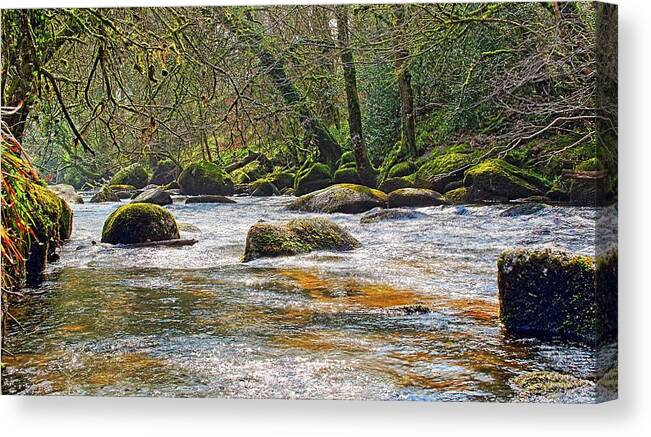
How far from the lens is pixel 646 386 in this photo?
6043 millimetres

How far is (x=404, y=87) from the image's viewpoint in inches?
254

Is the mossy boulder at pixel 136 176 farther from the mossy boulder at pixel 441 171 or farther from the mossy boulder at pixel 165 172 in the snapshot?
the mossy boulder at pixel 441 171

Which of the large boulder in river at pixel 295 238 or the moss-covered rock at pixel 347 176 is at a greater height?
the moss-covered rock at pixel 347 176

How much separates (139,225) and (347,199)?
1.40 metres

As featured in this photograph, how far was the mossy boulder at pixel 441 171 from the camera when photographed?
6.38 m

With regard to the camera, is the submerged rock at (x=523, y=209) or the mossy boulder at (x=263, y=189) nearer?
the submerged rock at (x=523, y=209)

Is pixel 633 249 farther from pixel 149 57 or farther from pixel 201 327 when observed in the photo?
pixel 149 57

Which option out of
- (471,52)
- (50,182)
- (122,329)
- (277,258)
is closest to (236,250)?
(277,258)

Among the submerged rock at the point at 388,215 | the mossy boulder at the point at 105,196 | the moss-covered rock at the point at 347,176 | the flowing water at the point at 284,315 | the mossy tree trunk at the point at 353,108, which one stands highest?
the mossy tree trunk at the point at 353,108

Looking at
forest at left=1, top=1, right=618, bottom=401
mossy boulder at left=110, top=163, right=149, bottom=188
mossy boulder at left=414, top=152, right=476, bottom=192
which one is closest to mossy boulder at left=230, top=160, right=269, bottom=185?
forest at left=1, top=1, right=618, bottom=401

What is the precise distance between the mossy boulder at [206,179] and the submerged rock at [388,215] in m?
0.91

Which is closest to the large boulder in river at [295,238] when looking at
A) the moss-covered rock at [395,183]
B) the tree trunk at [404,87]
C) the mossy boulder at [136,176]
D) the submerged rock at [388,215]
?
the submerged rock at [388,215]

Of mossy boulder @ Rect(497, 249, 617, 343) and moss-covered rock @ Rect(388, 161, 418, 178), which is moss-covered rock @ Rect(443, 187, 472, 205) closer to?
moss-covered rock @ Rect(388, 161, 418, 178)

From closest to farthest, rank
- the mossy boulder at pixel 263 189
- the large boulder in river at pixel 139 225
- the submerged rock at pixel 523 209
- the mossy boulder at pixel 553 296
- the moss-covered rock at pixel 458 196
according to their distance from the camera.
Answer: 1. the mossy boulder at pixel 553 296
2. the submerged rock at pixel 523 209
3. the moss-covered rock at pixel 458 196
4. the mossy boulder at pixel 263 189
5. the large boulder in river at pixel 139 225
